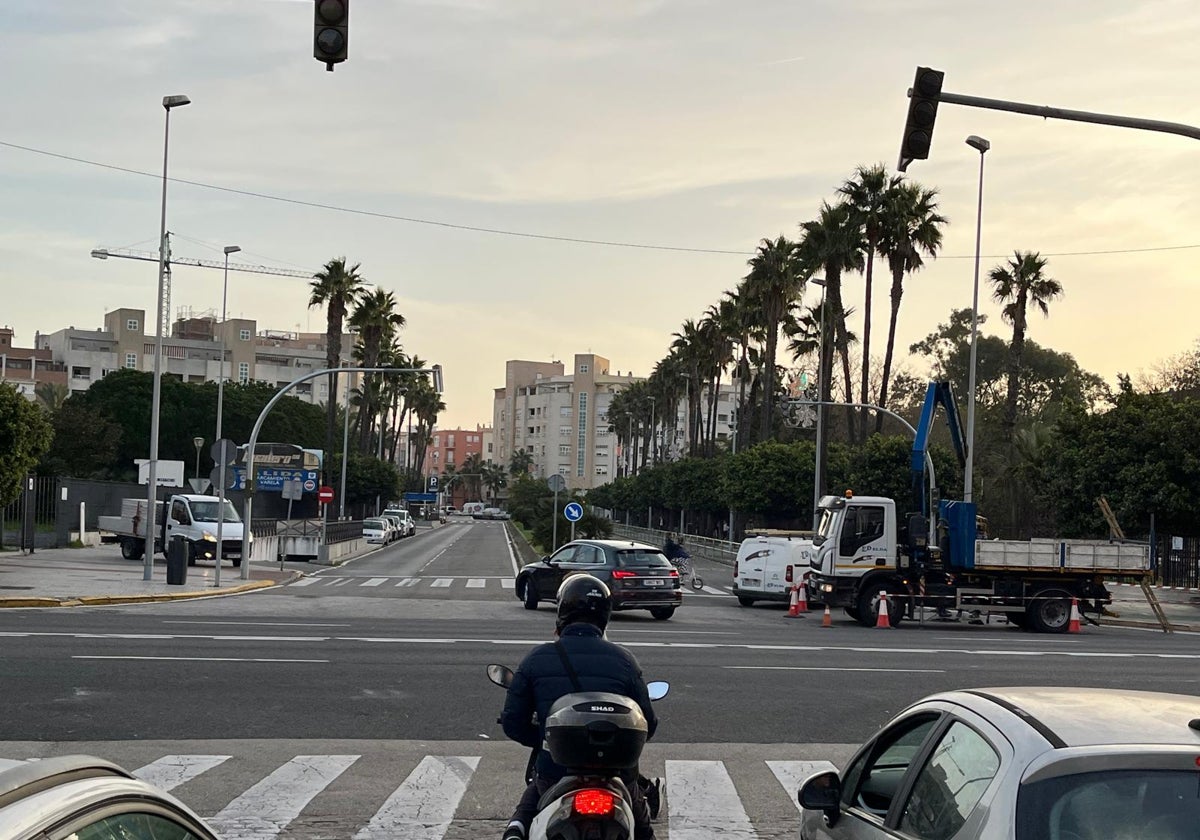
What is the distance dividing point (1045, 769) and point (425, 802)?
6.27 metres

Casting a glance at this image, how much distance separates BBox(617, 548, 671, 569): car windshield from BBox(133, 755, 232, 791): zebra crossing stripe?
15.8 meters

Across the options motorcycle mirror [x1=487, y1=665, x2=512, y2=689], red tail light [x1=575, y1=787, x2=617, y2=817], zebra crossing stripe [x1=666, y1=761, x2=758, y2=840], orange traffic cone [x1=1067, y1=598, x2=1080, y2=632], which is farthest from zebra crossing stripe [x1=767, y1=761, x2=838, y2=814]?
orange traffic cone [x1=1067, y1=598, x2=1080, y2=632]

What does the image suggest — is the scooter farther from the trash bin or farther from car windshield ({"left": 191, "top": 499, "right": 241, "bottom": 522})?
car windshield ({"left": 191, "top": 499, "right": 241, "bottom": 522})

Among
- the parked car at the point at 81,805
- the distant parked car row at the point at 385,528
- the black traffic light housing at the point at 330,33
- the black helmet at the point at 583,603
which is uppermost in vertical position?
the black traffic light housing at the point at 330,33

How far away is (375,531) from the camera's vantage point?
74.3 metres

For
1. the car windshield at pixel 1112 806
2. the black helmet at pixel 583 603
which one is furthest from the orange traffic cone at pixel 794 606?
the car windshield at pixel 1112 806

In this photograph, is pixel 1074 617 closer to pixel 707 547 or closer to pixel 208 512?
pixel 208 512

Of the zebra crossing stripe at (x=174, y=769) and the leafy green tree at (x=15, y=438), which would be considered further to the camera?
the leafy green tree at (x=15, y=438)

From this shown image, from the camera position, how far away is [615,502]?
123 metres

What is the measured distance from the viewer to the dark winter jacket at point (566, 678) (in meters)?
5.65

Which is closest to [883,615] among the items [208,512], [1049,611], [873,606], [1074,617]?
[873,606]

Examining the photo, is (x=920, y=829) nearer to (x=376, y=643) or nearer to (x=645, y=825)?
(x=645, y=825)

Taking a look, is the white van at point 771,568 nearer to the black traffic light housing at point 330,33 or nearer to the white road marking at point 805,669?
the white road marking at point 805,669

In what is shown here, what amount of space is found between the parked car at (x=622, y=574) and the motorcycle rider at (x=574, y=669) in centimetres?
1864
